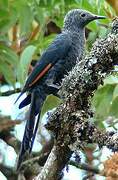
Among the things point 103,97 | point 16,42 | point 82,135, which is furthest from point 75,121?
point 16,42

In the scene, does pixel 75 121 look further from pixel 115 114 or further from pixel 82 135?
pixel 115 114

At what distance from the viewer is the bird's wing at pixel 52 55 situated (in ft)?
7.54

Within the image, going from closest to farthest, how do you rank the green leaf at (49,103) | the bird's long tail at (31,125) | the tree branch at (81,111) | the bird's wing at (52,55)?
the tree branch at (81,111)
the bird's long tail at (31,125)
the green leaf at (49,103)
the bird's wing at (52,55)

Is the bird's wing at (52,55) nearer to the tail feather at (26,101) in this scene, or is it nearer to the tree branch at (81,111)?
the tail feather at (26,101)

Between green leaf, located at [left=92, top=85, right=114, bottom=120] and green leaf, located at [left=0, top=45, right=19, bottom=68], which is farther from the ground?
green leaf, located at [left=0, top=45, right=19, bottom=68]

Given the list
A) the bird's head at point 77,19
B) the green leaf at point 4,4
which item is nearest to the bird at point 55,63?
the bird's head at point 77,19

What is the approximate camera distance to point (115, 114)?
2.10 metres

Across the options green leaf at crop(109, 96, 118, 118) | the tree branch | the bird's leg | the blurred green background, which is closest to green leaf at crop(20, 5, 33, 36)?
the blurred green background

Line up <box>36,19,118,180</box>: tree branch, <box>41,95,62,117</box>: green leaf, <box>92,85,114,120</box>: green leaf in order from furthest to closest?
<box>92,85,114,120</box>: green leaf
<box>41,95,62,117</box>: green leaf
<box>36,19,118,180</box>: tree branch

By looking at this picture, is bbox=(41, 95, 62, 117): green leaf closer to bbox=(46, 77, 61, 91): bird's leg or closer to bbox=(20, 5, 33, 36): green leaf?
bbox=(46, 77, 61, 91): bird's leg

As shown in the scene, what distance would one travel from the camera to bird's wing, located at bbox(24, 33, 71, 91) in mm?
2297

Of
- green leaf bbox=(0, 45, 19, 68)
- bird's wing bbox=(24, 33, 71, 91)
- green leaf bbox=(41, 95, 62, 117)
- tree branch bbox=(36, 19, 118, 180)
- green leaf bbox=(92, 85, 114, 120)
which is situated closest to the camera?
tree branch bbox=(36, 19, 118, 180)

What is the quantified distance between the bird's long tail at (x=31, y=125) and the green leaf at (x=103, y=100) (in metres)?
0.22

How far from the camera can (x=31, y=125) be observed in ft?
6.75
